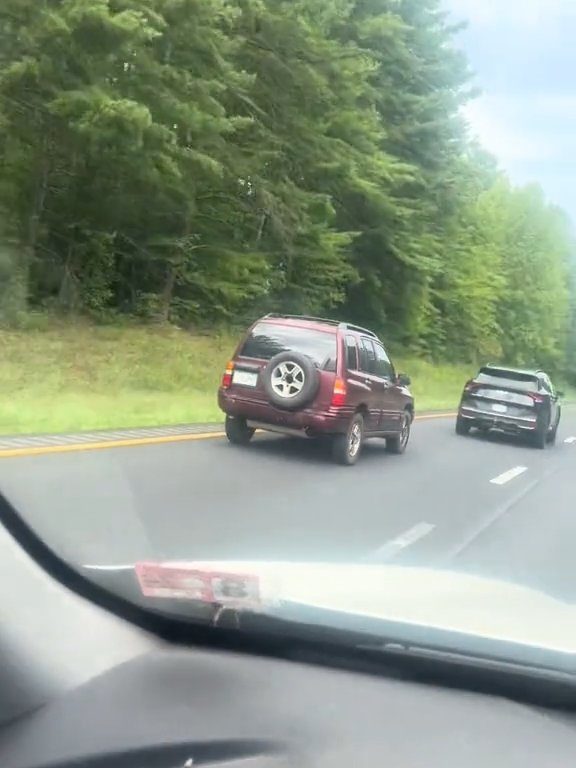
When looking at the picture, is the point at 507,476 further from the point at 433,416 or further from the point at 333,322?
the point at 433,416

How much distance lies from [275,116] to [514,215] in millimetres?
4202

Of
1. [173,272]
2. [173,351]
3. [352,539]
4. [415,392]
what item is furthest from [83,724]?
[415,392]

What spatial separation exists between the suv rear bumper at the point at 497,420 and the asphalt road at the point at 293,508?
14.7ft

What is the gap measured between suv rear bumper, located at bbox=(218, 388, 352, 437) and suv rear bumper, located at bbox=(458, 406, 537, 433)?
6347 millimetres

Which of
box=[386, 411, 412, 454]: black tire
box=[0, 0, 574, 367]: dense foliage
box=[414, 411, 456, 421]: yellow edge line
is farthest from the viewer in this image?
box=[414, 411, 456, 421]: yellow edge line

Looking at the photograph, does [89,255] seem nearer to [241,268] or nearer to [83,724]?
[241,268]

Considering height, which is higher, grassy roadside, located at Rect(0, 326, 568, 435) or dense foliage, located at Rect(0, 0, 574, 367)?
dense foliage, located at Rect(0, 0, 574, 367)

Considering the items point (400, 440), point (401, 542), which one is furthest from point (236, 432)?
point (401, 542)

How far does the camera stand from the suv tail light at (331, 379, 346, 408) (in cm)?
1162

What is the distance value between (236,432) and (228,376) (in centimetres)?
83

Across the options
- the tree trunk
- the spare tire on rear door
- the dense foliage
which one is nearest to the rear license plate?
the spare tire on rear door

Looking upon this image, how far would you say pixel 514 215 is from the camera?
11602 millimetres

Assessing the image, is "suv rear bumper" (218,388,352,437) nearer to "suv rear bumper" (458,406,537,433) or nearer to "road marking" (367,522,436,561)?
"road marking" (367,522,436,561)

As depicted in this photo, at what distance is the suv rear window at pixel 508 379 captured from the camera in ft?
57.4
